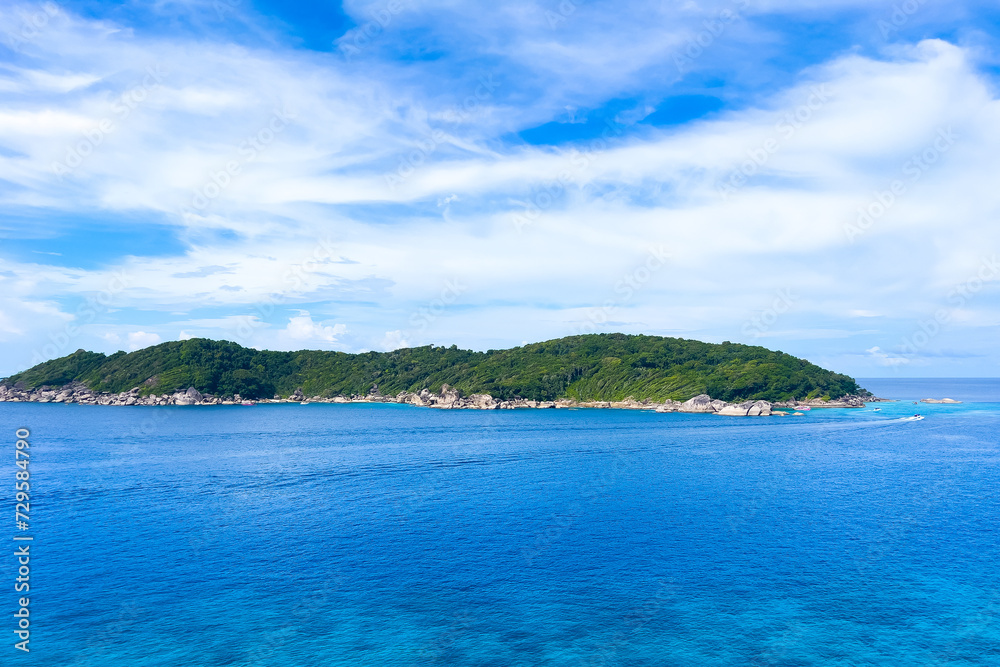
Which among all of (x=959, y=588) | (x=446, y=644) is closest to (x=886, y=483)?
(x=959, y=588)

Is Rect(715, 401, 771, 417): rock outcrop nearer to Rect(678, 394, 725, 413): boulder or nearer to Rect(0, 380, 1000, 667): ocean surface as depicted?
Rect(678, 394, 725, 413): boulder

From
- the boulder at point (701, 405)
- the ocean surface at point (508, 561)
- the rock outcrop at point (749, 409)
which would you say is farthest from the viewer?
the boulder at point (701, 405)

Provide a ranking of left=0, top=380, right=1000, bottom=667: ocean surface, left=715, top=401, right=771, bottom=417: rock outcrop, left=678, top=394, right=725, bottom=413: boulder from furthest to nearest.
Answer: left=678, top=394, right=725, bottom=413: boulder < left=715, top=401, right=771, bottom=417: rock outcrop < left=0, top=380, right=1000, bottom=667: ocean surface

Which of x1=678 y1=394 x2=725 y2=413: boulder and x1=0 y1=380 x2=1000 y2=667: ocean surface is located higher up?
x1=678 y1=394 x2=725 y2=413: boulder

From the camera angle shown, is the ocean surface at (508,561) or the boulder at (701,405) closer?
the ocean surface at (508,561)

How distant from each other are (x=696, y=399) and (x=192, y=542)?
175964 mm

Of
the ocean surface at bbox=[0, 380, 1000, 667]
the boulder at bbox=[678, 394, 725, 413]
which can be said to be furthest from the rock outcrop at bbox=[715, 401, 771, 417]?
the ocean surface at bbox=[0, 380, 1000, 667]

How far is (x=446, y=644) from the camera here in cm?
3128

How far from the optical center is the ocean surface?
31.5 metres

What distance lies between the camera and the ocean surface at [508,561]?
31500mm

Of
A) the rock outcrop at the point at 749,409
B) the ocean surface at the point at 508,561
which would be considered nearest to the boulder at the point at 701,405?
the rock outcrop at the point at 749,409

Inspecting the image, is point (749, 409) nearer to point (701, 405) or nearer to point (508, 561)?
point (701, 405)

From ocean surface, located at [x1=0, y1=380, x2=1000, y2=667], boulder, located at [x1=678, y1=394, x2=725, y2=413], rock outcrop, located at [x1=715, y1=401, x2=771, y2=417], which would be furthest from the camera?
boulder, located at [x1=678, y1=394, x2=725, y2=413]

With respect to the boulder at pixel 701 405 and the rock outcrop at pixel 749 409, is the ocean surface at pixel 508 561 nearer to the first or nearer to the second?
the rock outcrop at pixel 749 409
